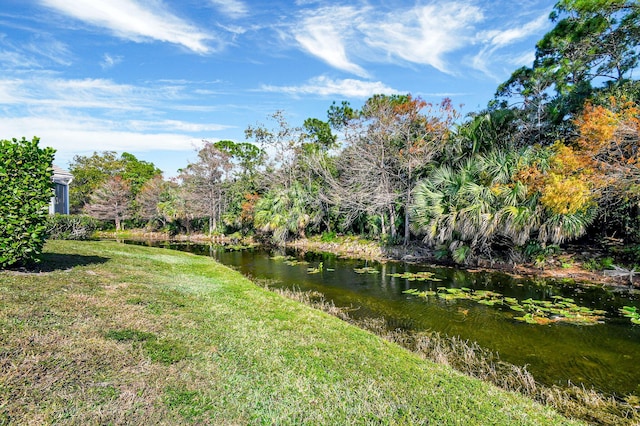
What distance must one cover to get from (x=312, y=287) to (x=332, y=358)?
682 centimetres

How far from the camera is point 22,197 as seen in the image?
19.9ft

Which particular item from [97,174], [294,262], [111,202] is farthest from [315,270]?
[97,174]

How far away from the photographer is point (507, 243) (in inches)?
539

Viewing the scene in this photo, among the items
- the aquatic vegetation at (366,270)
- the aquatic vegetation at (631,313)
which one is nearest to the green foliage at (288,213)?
the aquatic vegetation at (366,270)

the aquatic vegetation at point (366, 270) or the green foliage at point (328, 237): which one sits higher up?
the green foliage at point (328, 237)

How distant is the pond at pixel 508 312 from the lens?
557 cm

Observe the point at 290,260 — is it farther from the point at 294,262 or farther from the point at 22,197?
the point at 22,197

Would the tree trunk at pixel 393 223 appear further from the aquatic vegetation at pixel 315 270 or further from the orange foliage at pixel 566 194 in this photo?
the orange foliage at pixel 566 194

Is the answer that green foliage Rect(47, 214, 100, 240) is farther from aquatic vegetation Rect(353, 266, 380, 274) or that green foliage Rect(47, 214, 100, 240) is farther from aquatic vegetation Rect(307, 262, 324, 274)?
aquatic vegetation Rect(353, 266, 380, 274)

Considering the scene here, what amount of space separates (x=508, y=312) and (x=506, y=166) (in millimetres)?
7159

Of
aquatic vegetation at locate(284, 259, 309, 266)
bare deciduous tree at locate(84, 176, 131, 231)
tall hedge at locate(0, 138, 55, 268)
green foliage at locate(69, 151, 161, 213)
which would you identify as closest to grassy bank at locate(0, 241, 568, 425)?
tall hedge at locate(0, 138, 55, 268)

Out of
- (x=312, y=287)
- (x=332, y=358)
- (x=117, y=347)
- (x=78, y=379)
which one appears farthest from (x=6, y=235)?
(x=312, y=287)

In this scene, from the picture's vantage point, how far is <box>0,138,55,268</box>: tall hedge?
5.91 m

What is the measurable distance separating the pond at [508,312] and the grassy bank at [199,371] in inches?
89.5
